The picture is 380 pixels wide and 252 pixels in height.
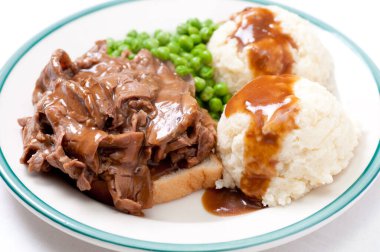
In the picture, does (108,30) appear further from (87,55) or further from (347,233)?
(347,233)

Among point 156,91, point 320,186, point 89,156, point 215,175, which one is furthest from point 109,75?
point 320,186

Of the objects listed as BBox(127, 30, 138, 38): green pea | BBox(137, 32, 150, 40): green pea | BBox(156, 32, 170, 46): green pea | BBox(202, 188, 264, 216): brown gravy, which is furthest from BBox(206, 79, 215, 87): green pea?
BBox(202, 188, 264, 216): brown gravy

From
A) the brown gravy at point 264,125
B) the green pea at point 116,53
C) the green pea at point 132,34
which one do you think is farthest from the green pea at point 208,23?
the brown gravy at point 264,125

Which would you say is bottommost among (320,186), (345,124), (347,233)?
(347,233)

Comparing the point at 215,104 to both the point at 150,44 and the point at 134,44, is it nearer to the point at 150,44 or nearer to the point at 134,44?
the point at 150,44

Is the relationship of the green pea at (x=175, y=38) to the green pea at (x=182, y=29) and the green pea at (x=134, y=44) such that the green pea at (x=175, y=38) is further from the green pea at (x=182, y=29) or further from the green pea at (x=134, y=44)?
the green pea at (x=134, y=44)

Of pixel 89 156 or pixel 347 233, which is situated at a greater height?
pixel 89 156

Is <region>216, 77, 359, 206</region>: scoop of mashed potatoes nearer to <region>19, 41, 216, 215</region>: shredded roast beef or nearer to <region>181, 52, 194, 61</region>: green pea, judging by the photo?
<region>19, 41, 216, 215</region>: shredded roast beef
